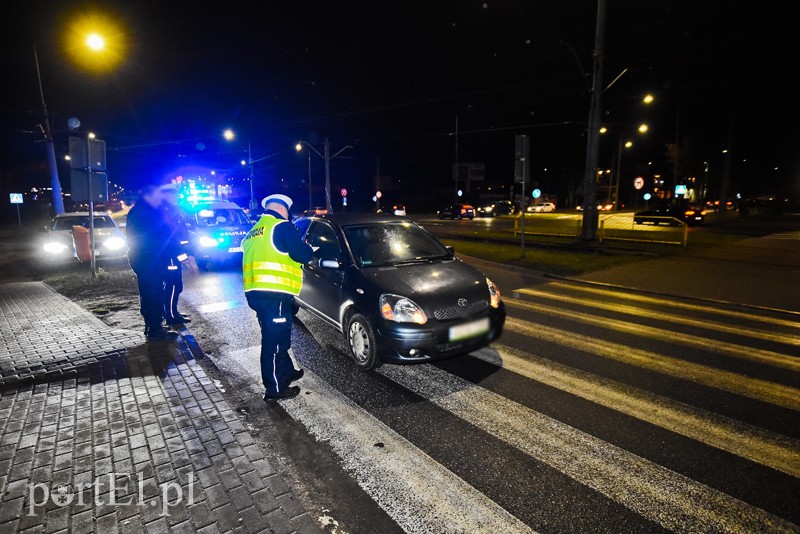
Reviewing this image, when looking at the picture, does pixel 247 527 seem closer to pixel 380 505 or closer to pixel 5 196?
pixel 380 505

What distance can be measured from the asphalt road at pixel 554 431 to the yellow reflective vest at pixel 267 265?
1.19m

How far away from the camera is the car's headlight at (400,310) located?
470cm

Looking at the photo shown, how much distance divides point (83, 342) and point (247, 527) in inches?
192

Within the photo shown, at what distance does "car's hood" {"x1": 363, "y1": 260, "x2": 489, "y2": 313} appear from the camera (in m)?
4.80

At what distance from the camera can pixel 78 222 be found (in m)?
15.1

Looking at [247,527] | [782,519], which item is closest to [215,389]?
[247,527]

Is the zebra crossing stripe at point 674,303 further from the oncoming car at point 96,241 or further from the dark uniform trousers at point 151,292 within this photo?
the oncoming car at point 96,241

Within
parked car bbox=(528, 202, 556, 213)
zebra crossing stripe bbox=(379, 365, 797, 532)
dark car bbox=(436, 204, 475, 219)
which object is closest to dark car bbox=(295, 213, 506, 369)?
zebra crossing stripe bbox=(379, 365, 797, 532)

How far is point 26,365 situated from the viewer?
521 cm

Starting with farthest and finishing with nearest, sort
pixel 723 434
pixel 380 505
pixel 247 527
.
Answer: pixel 723 434
pixel 380 505
pixel 247 527

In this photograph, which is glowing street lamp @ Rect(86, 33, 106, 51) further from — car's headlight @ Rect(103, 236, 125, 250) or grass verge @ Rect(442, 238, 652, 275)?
grass verge @ Rect(442, 238, 652, 275)

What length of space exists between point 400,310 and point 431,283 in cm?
54

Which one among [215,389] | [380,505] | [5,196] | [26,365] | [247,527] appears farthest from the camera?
[5,196]

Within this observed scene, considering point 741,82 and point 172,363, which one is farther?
point 741,82
